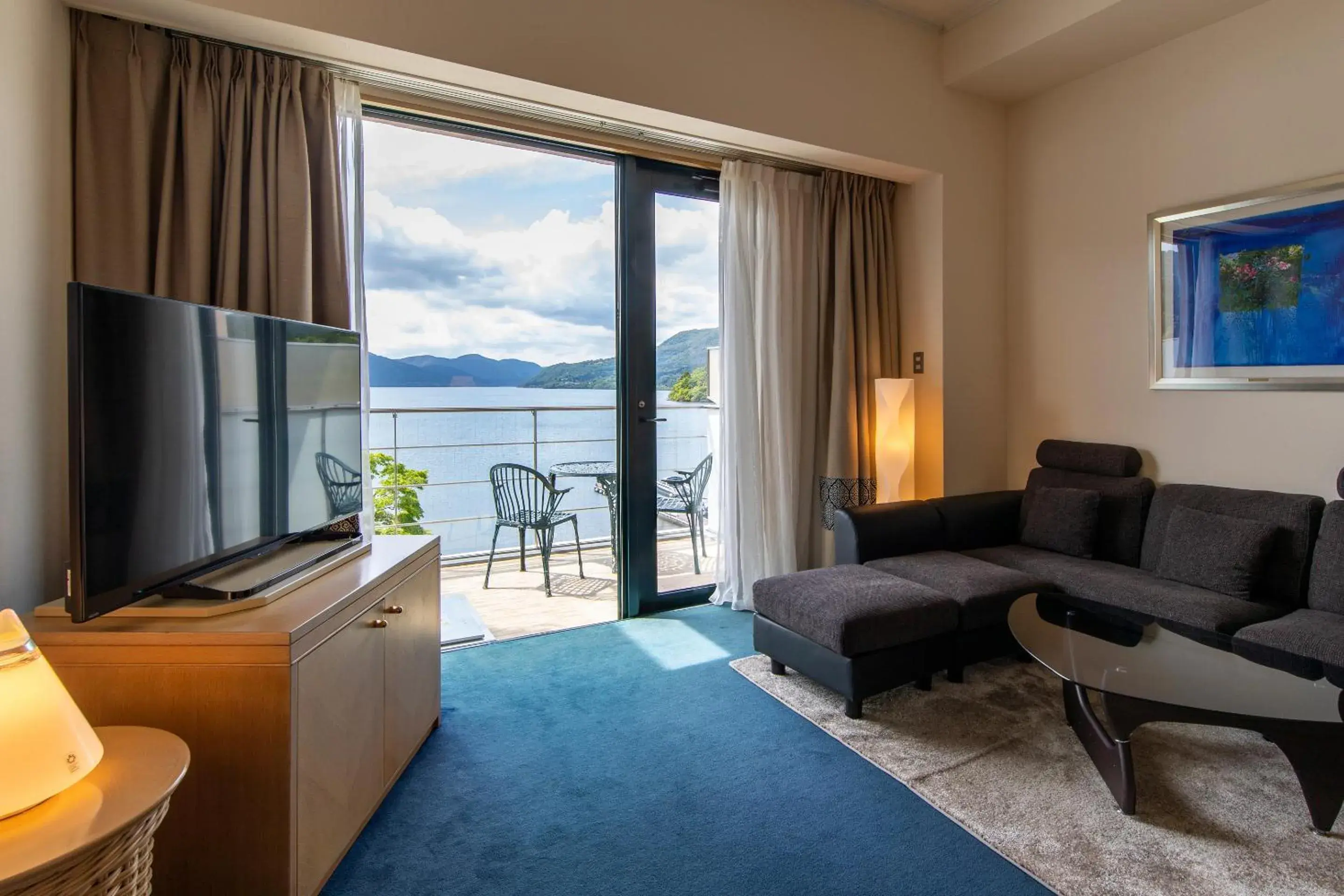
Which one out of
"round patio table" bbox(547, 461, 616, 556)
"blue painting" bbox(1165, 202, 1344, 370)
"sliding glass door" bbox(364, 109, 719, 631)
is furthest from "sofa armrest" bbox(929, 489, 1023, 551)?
"round patio table" bbox(547, 461, 616, 556)

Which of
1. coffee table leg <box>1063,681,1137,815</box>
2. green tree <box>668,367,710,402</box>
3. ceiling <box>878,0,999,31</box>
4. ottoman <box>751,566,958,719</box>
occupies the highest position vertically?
ceiling <box>878,0,999,31</box>

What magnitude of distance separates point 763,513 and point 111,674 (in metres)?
2.90

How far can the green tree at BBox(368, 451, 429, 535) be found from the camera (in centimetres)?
390

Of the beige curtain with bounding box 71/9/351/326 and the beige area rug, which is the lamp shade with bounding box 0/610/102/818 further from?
the beige area rug

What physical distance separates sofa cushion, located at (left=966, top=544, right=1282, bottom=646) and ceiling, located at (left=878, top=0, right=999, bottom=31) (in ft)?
9.03

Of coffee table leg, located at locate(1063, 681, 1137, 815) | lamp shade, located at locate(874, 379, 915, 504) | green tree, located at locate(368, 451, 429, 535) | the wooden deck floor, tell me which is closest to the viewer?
coffee table leg, located at locate(1063, 681, 1137, 815)

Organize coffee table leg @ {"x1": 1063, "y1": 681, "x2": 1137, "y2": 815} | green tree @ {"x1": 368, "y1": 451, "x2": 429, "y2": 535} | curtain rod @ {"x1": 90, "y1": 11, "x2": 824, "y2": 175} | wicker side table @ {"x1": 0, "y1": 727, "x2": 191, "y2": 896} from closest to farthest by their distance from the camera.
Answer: wicker side table @ {"x1": 0, "y1": 727, "x2": 191, "y2": 896} → coffee table leg @ {"x1": 1063, "y1": 681, "x2": 1137, "y2": 815} → curtain rod @ {"x1": 90, "y1": 11, "x2": 824, "y2": 175} → green tree @ {"x1": 368, "y1": 451, "x2": 429, "y2": 535}

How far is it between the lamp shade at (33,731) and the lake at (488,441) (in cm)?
277

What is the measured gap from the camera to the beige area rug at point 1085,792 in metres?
1.68

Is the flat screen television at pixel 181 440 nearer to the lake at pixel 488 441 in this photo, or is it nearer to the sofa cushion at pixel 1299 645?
the lake at pixel 488 441

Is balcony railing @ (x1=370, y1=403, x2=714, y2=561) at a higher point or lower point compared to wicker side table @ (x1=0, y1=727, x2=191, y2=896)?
higher

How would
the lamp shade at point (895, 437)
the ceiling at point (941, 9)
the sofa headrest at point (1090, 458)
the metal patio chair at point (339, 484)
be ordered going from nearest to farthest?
1. the metal patio chair at point (339, 484)
2. the sofa headrest at point (1090, 458)
3. the ceiling at point (941, 9)
4. the lamp shade at point (895, 437)

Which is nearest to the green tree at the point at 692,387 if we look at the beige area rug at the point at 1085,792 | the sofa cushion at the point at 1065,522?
the beige area rug at the point at 1085,792

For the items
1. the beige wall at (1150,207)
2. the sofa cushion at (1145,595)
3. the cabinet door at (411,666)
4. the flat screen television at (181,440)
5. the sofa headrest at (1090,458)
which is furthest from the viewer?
the sofa headrest at (1090,458)
